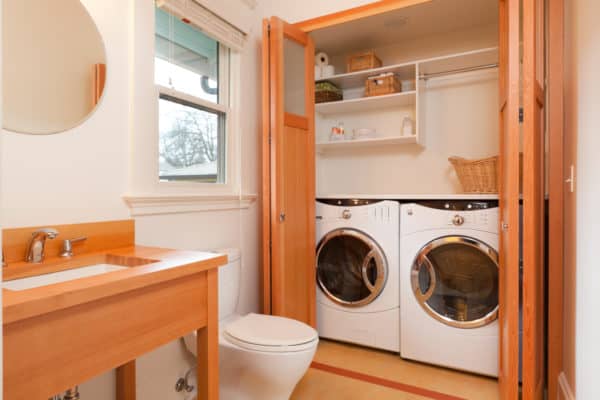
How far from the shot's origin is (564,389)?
1604 mm

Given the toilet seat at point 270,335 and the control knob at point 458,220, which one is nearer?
the toilet seat at point 270,335

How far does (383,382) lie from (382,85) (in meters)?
1.95

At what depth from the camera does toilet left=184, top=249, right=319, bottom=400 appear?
150 centimetres

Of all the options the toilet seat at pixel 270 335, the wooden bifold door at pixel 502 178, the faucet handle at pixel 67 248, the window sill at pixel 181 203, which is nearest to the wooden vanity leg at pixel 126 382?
the toilet seat at pixel 270 335

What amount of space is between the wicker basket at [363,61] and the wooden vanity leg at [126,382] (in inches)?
92.9

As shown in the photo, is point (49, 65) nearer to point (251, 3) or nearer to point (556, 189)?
point (251, 3)

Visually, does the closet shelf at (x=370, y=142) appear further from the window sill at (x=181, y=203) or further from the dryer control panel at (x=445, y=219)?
the window sill at (x=181, y=203)

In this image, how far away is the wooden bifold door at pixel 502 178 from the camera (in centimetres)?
147

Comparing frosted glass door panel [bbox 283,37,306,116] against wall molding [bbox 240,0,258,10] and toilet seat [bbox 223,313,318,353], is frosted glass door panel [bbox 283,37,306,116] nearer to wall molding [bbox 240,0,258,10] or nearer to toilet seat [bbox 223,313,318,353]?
wall molding [bbox 240,0,258,10]

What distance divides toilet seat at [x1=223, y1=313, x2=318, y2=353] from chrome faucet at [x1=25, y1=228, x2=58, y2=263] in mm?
804

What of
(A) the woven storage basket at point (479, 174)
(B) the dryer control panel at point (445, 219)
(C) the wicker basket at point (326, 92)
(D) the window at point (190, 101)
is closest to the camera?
(D) the window at point (190, 101)

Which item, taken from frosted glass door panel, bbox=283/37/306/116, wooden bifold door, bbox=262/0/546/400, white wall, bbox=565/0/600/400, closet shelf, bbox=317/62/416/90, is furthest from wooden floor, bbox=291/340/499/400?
closet shelf, bbox=317/62/416/90

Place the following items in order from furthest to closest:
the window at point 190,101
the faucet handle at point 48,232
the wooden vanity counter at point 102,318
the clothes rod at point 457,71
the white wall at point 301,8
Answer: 1. the clothes rod at point 457,71
2. the white wall at point 301,8
3. the window at point 190,101
4. the faucet handle at point 48,232
5. the wooden vanity counter at point 102,318

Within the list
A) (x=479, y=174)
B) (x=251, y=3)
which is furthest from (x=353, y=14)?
(x=479, y=174)
